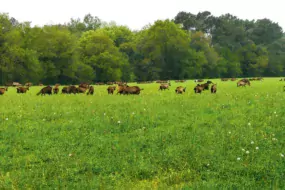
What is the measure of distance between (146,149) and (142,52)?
7634cm

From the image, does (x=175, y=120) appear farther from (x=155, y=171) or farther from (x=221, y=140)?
(x=155, y=171)

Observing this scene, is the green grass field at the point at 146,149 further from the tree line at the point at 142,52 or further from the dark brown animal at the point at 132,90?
the tree line at the point at 142,52

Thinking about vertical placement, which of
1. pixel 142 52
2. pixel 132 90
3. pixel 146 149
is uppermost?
pixel 142 52

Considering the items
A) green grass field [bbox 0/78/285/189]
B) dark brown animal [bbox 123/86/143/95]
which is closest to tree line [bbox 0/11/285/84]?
dark brown animal [bbox 123/86/143/95]

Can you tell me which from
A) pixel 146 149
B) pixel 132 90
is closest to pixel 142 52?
pixel 132 90

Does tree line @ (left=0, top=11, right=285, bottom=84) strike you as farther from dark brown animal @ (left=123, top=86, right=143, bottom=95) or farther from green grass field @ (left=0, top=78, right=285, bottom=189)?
green grass field @ (left=0, top=78, right=285, bottom=189)

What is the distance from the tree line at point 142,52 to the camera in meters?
65.6

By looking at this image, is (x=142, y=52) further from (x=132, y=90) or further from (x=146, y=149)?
(x=146, y=149)

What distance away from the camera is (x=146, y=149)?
31.2 ft

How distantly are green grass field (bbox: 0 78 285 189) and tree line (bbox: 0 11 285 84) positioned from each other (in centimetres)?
5437

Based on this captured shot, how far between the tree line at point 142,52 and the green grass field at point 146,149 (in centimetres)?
5437

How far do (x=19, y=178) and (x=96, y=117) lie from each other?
543 centimetres

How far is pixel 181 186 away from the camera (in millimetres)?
7266

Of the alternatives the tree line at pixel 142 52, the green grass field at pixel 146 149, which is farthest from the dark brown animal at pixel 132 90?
the tree line at pixel 142 52
